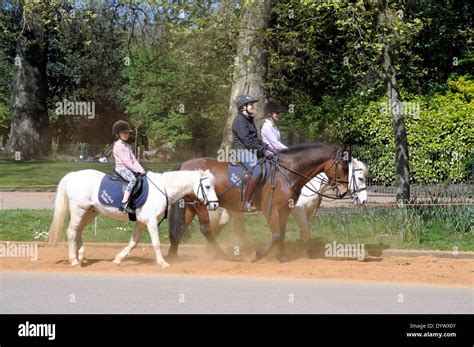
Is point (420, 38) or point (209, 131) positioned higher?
point (420, 38)

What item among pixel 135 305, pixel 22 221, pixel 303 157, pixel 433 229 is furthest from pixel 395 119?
pixel 135 305

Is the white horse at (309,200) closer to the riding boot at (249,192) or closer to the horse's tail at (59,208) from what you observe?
the riding boot at (249,192)

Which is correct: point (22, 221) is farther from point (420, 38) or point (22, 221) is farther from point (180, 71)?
point (180, 71)

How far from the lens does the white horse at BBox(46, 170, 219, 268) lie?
14641 mm

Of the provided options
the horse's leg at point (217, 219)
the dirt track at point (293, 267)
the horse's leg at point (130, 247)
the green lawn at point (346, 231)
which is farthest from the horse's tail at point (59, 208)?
the horse's leg at point (217, 219)

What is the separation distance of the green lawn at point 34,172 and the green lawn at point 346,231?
38.7 ft

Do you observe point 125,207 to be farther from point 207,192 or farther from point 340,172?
point 340,172

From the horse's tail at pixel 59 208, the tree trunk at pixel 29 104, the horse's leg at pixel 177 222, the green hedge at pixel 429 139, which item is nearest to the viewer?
the horse's tail at pixel 59 208

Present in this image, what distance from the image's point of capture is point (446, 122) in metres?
25.7

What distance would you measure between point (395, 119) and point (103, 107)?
38636 millimetres

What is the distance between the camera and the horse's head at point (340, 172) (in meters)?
15.4

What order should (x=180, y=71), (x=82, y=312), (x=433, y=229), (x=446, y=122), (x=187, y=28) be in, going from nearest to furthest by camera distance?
(x=82, y=312) → (x=433, y=229) → (x=187, y=28) → (x=446, y=122) → (x=180, y=71)

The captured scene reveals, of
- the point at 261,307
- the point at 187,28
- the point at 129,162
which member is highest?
the point at 187,28

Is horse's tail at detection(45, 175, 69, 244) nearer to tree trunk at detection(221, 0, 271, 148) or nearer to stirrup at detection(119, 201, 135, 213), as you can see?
stirrup at detection(119, 201, 135, 213)
